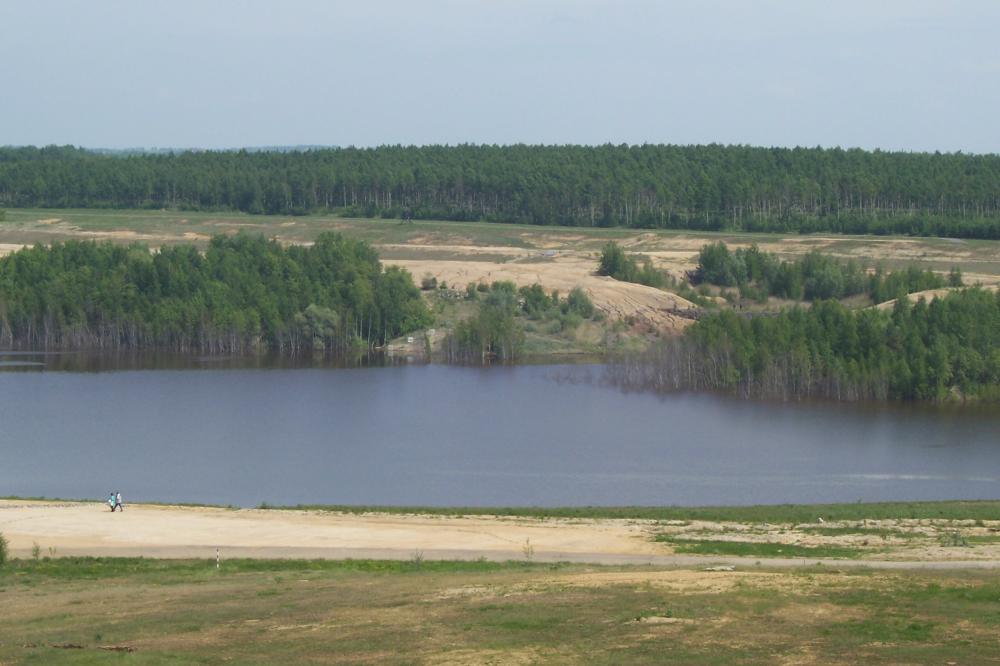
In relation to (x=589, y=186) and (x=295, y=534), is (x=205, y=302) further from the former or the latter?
(x=295, y=534)

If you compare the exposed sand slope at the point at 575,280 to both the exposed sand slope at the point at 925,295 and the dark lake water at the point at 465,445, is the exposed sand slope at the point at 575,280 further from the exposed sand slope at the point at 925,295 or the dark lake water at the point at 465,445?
the dark lake water at the point at 465,445

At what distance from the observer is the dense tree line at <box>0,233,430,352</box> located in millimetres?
89188

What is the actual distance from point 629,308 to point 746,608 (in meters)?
67.5

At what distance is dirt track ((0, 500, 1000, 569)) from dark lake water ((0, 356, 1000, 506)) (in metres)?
4.73

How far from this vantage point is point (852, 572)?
1195 inches

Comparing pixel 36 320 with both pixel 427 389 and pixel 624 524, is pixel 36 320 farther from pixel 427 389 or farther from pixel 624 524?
pixel 624 524

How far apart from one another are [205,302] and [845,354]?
127 ft

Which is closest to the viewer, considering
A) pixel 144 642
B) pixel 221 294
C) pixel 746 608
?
pixel 144 642

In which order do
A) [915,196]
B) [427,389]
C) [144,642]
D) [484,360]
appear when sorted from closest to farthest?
[144,642] → [427,389] → [484,360] → [915,196]

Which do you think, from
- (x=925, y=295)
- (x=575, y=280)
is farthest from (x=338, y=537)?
(x=575, y=280)

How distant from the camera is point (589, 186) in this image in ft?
449

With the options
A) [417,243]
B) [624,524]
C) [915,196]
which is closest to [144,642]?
[624,524]

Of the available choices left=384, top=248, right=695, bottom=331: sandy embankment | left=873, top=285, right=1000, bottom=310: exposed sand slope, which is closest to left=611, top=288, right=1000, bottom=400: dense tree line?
left=873, top=285, right=1000, bottom=310: exposed sand slope

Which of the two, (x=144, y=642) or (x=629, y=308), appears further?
(x=629, y=308)
